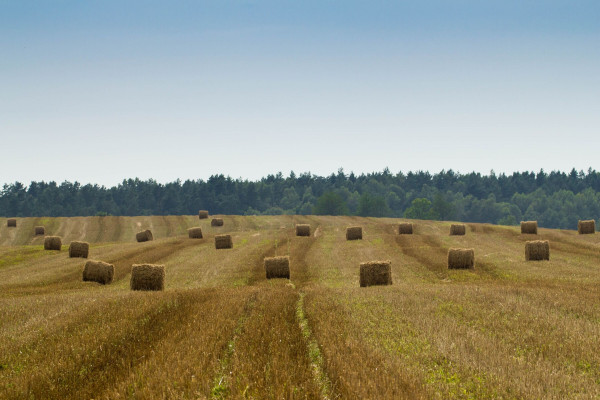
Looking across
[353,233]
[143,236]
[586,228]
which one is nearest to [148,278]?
[353,233]

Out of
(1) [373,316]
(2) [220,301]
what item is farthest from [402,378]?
(2) [220,301]

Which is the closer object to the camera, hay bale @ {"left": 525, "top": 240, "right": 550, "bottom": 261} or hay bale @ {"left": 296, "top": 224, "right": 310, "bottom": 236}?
hay bale @ {"left": 525, "top": 240, "right": 550, "bottom": 261}

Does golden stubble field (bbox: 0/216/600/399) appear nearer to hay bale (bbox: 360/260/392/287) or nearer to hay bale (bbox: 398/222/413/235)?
hay bale (bbox: 360/260/392/287)

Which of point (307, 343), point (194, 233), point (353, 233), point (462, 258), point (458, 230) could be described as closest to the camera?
point (307, 343)

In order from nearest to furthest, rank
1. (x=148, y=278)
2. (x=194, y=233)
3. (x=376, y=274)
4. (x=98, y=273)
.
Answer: (x=148, y=278)
(x=376, y=274)
(x=98, y=273)
(x=194, y=233)

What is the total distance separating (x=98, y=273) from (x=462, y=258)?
70.1 feet

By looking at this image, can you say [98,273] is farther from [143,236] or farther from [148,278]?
[143,236]

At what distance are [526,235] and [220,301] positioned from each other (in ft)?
137

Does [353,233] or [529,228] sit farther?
[529,228]

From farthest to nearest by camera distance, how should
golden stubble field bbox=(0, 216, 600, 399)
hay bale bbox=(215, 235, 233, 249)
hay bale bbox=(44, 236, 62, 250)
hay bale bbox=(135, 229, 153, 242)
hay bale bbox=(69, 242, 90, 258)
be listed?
hay bale bbox=(135, 229, 153, 242), hay bale bbox=(44, 236, 62, 250), hay bale bbox=(215, 235, 233, 249), hay bale bbox=(69, 242, 90, 258), golden stubble field bbox=(0, 216, 600, 399)

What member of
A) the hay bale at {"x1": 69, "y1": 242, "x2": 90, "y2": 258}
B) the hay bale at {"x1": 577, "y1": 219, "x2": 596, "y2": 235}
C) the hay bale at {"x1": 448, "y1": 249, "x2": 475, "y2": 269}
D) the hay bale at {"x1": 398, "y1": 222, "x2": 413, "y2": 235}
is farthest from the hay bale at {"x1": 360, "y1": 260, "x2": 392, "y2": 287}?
the hay bale at {"x1": 577, "y1": 219, "x2": 596, "y2": 235}

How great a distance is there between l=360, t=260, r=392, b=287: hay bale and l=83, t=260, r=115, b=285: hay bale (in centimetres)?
1412

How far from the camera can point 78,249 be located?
124ft

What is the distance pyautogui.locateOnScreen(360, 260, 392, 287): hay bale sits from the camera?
24047 millimetres
